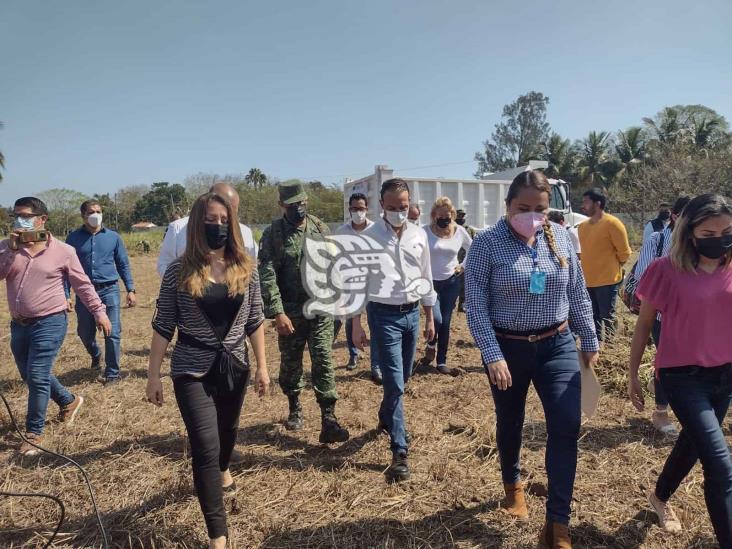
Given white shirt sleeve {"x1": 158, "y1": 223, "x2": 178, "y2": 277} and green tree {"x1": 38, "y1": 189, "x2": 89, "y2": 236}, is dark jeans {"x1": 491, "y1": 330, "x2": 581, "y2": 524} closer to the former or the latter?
white shirt sleeve {"x1": 158, "y1": 223, "x2": 178, "y2": 277}

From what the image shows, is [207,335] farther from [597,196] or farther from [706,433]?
[597,196]

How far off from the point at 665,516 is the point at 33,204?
4.75 metres

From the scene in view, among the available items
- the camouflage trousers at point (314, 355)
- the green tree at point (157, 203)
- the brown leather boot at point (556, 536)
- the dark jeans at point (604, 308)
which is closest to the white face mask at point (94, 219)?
the camouflage trousers at point (314, 355)

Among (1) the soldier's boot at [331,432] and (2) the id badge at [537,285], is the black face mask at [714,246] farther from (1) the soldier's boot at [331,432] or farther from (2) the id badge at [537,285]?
(1) the soldier's boot at [331,432]

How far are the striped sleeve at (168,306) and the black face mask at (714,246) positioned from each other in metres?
2.56

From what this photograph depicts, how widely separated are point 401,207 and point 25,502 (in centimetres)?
306

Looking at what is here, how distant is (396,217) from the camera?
3283 mm

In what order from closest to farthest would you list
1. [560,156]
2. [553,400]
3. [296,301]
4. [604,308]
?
[553,400] < [296,301] < [604,308] < [560,156]

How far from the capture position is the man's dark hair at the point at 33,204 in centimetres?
356

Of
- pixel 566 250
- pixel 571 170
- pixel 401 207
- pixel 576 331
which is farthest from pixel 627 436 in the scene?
pixel 571 170

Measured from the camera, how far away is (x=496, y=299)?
7.86ft

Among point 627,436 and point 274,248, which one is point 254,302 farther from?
point 627,436

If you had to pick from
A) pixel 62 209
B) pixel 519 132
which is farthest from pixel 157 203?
pixel 519 132

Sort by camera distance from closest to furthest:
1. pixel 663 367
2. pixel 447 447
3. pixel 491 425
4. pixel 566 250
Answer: pixel 663 367 < pixel 566 250 < pixel 447 447 < pixel 491 425
